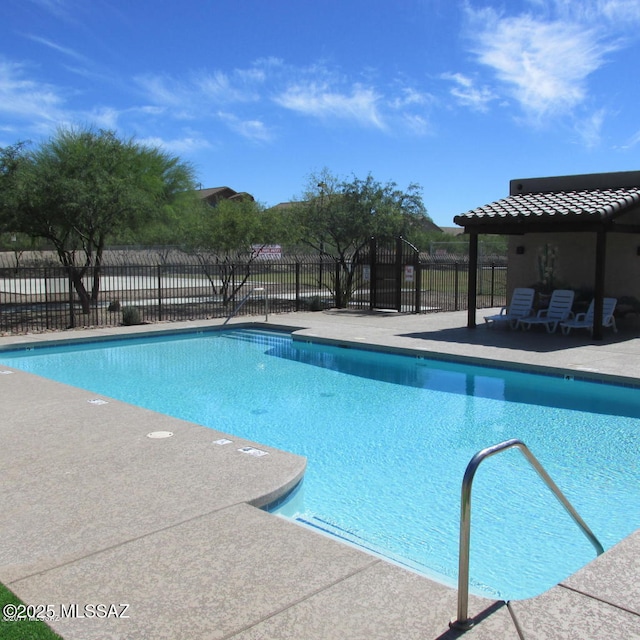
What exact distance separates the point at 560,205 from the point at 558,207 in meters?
0.25

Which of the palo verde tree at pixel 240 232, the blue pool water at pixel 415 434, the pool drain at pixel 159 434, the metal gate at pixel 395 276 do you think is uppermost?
the palo verde tree at pixel 240 232

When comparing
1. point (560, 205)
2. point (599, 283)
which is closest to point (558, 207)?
Result: point (560, 205)

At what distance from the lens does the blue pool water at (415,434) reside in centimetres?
524

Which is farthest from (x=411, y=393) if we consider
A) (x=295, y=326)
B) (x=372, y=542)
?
(x=295, y=326)

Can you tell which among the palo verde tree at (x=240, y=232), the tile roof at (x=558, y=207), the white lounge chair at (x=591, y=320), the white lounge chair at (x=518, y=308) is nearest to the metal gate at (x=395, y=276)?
the palo verde tree at (x=240, y=232)

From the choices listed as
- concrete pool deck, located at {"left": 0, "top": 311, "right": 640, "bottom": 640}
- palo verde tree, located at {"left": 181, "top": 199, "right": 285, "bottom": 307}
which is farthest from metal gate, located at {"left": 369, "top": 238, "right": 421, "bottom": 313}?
concrete pool deck, located at {"left": 0, "top": 311, "right": 640, "bottom": 640}

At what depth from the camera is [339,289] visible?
22.0 meters

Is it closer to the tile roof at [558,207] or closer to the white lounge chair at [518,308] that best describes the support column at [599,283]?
the tile roof at [558,207]

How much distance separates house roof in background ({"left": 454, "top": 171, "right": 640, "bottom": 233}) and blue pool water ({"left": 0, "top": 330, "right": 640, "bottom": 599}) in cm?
404

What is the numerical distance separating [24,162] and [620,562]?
16.8 metres

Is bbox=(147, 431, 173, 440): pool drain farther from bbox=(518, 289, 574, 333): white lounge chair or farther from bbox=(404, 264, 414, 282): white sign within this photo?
bbox=(404, 264, 414, 282): white sign

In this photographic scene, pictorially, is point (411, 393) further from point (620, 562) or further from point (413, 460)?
point (620, 562)

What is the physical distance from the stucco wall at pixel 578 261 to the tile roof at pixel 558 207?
113 cm

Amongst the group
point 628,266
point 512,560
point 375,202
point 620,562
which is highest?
point 375,202
